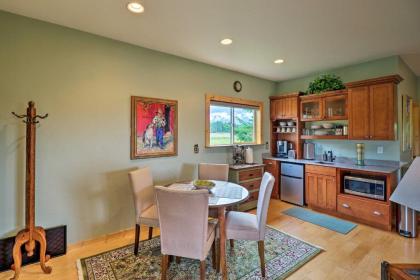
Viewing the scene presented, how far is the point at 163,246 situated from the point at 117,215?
1.33 metres

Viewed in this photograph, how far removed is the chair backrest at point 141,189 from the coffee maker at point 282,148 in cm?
311

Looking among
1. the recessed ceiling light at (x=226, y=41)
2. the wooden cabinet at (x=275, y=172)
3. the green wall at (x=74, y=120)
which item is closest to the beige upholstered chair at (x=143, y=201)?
the green wall at (x=74, y=120)

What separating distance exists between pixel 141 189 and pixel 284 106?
11.4 feet

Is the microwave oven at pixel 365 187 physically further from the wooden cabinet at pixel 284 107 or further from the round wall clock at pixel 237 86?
the round wall clock at pixel 237 86

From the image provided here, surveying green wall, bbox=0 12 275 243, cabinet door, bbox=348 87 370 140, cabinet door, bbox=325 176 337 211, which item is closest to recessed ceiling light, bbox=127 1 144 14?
green wall, bbox=0 12 275 243

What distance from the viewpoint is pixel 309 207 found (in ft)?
13.3

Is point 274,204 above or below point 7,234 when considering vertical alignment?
below

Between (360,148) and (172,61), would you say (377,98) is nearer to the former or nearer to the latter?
(360,148)

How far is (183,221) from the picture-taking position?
1.83m

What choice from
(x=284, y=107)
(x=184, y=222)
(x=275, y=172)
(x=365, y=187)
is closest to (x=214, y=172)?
(x=184, y=222)

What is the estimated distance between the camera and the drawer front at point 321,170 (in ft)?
12.1

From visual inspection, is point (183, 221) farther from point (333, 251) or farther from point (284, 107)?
point (284, 107)

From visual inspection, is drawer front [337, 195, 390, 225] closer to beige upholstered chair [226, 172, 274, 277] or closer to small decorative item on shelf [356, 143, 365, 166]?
small decorative item on shelf [356, 143, 365, 166]

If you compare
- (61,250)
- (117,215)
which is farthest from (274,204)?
(61,250)
